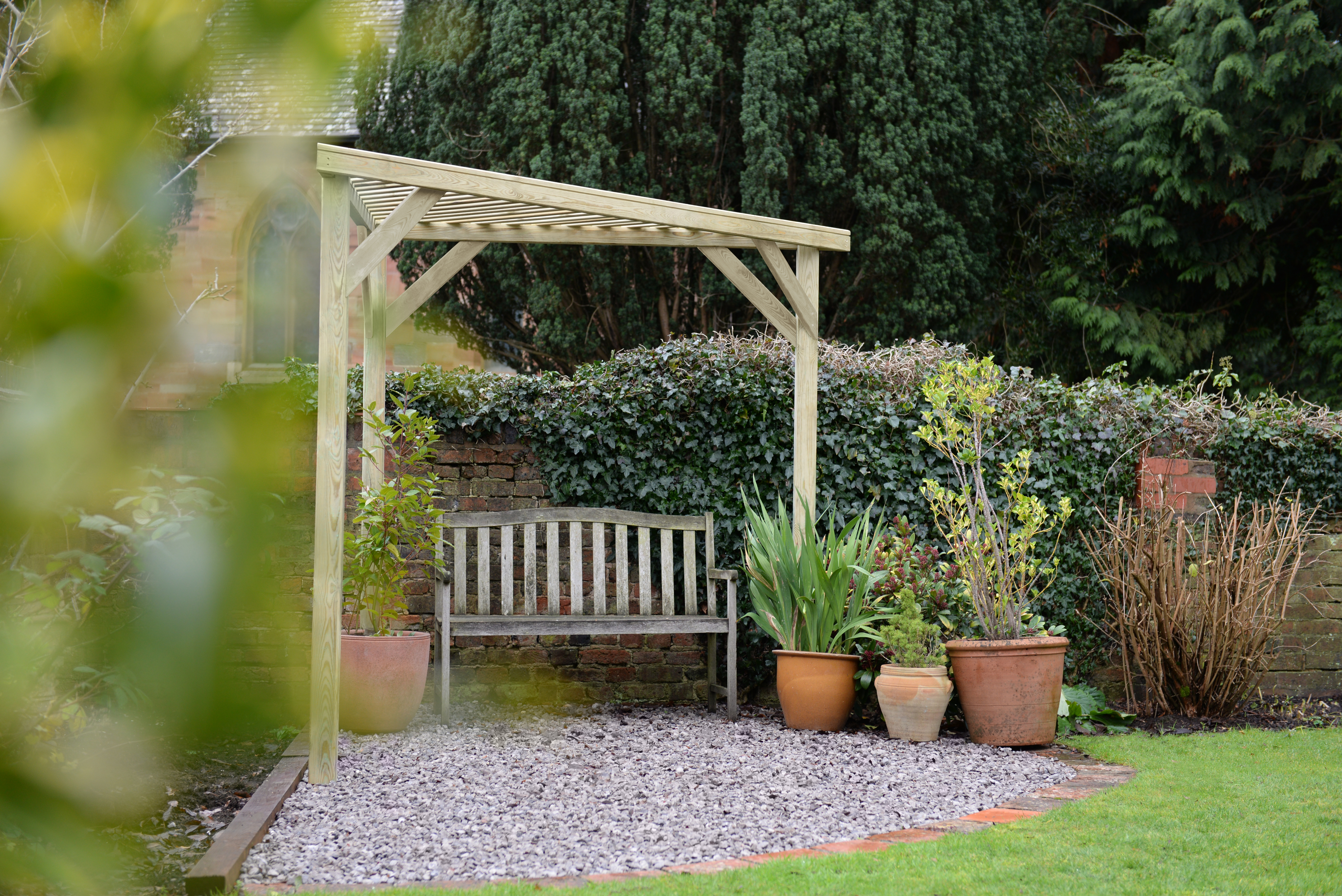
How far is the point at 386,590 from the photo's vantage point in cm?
490

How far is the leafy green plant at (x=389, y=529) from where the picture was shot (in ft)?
15.7

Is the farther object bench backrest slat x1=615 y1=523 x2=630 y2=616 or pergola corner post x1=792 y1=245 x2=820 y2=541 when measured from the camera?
bench backrest slat x1=615 y1=523 x2=630 y2=616

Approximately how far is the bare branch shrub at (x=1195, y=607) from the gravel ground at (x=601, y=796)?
1443mm

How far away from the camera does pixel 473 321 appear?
9.36m

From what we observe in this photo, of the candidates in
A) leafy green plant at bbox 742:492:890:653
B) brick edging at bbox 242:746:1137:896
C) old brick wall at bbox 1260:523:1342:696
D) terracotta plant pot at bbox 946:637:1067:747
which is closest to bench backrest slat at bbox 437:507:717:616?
→ leafy green plant at bbox 742:492:890:653

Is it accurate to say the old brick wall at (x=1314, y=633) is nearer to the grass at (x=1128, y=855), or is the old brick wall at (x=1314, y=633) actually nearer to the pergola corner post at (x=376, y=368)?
the grass at (x=1128, y=855)

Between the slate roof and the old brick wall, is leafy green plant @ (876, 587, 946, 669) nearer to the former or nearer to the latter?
the old brick wall

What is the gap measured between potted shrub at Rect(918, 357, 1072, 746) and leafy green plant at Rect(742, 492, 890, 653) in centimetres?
42

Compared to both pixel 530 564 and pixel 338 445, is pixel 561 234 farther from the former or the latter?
pixel 338 445

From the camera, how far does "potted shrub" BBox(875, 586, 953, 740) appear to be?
4.73m

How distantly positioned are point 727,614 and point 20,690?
5.10 meters

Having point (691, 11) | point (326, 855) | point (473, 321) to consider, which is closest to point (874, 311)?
point (691, 11)

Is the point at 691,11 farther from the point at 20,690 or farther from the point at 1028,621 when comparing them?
the point at 20,690

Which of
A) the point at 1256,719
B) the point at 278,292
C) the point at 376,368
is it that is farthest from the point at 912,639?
the point at 278,292
